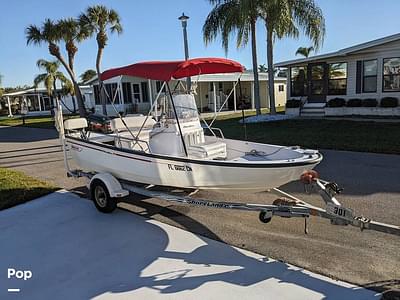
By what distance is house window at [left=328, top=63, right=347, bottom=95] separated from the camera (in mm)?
17766

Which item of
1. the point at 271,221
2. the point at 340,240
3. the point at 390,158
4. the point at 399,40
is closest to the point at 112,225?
the point at 271,221

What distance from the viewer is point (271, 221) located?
463 centimetres

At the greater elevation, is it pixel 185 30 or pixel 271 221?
pixel 185 30

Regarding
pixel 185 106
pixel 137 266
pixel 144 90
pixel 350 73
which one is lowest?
pixel 137 266

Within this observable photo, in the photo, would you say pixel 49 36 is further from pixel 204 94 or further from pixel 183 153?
pixel 183 153

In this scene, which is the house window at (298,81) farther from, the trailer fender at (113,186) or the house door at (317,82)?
the trailer fender at (113,186)

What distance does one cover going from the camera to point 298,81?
64.2 feet

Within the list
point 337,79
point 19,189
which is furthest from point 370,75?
point 19,189

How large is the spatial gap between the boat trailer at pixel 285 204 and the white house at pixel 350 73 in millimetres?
14385

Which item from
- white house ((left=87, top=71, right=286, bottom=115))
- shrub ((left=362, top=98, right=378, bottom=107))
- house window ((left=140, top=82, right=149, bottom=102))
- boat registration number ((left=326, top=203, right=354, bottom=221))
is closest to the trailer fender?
boat registration number ((left=326, top=203, right=354, bottom=221))

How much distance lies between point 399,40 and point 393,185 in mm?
12383

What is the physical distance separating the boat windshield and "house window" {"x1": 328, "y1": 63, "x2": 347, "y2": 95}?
572 inches

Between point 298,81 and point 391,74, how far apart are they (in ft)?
16.2

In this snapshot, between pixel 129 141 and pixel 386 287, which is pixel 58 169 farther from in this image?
pixel 386 287
